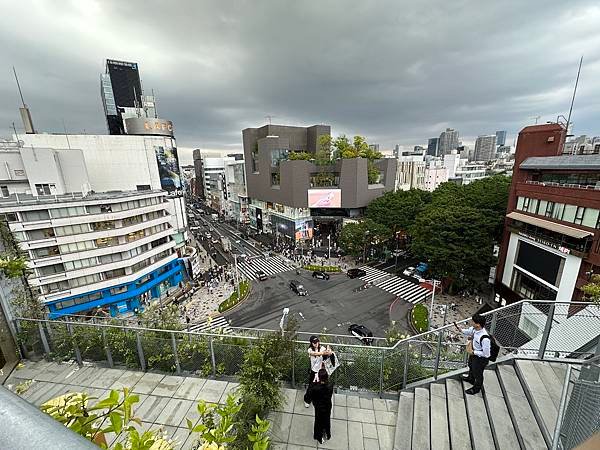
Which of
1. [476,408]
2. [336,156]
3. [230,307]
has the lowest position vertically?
[230,307]

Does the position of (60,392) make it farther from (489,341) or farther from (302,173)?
(302,173)

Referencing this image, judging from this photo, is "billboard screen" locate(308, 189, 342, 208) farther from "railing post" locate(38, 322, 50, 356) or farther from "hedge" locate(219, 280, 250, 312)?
"railing post" locate(38, 322, 50, 356)

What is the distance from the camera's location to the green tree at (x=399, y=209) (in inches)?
1257

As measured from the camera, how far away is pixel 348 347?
22.2 ft

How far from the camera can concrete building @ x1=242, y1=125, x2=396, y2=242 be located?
3769 cm

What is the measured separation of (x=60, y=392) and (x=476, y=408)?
31.6ft

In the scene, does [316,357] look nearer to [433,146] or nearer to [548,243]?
[548,243]

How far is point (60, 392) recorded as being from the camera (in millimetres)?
6375

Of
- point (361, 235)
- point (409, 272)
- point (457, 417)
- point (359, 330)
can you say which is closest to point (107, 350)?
point (457, 417)

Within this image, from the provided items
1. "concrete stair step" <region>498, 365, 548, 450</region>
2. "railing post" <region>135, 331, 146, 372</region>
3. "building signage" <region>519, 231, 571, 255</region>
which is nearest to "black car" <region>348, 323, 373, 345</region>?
"building signage" <region>519, 231, 571, 255</region>

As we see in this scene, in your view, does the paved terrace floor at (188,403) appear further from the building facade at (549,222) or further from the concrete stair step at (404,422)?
the building facade at (549,222)

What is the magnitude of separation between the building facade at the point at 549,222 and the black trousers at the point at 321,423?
55.4 feet

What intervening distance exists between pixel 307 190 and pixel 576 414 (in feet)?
118

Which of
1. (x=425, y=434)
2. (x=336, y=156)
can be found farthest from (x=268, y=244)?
(x=425, y=434)
